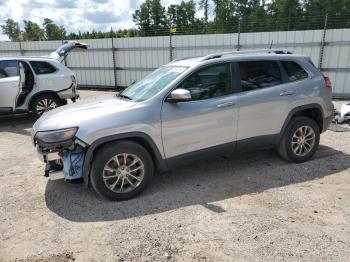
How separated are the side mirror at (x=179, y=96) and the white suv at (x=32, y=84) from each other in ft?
18.1

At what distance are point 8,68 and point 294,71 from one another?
22.4 feet

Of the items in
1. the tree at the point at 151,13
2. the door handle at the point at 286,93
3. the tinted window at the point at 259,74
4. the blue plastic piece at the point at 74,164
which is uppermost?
the tree at the point at 151,13

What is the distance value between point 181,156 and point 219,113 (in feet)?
2.52

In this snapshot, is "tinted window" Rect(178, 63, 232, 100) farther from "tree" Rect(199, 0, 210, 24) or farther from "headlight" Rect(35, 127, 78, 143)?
"tree" Rect(199, 0, 210, 24)

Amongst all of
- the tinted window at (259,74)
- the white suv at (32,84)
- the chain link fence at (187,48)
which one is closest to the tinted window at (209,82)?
the tinted window at (259,74)

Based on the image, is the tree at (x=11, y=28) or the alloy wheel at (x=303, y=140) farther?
the tree at (x=11, y=28)

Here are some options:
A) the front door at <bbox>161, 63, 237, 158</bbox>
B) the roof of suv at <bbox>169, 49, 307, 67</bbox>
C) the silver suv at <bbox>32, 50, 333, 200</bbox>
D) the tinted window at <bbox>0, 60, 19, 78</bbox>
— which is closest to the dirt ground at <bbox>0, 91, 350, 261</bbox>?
the silver suv at <bbox>32, 50, 333, 200</bbox>

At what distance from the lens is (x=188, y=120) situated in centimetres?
414

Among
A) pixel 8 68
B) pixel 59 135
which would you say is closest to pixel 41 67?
pixel 8 68

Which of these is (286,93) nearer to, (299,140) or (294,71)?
(294,71)

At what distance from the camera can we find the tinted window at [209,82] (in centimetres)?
428

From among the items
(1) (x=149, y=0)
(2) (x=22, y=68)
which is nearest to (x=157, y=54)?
(2) (x=22, y=68)

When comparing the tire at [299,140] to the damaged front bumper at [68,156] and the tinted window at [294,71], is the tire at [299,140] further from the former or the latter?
the damaged front bumper at [68,156]

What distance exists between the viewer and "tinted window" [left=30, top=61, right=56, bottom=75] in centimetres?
840
